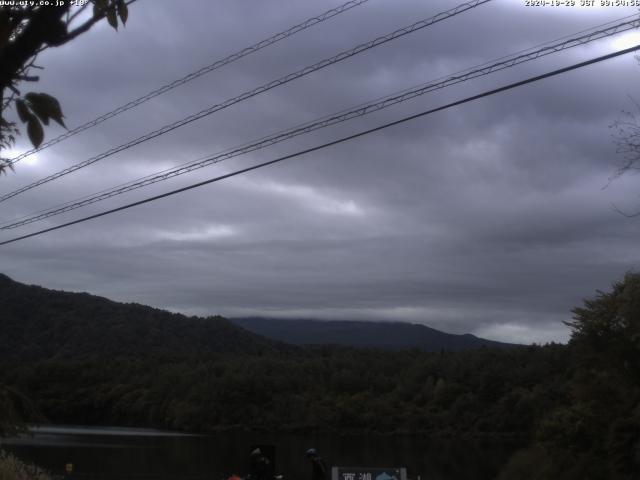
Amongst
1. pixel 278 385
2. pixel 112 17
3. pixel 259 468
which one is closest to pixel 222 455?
pixel 259 468

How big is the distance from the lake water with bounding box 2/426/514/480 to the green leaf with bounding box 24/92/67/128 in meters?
30.6

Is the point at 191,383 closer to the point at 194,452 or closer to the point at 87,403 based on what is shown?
the point at 87,403

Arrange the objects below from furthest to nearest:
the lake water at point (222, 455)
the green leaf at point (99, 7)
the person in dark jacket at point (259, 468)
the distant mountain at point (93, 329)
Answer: the distant mountain at point (93, 329)
the lake water at point (222, 455)
the person in dark jacket at point (259, 468)
the green leaf at point (99, 7)

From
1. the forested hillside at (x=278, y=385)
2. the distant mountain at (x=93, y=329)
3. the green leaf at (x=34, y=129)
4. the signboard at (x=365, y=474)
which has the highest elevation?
the distant mountain at (x=93, y=329)

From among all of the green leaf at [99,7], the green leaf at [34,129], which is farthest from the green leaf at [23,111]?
the green leaf at [99,7]

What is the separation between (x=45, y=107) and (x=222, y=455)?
2096 inches

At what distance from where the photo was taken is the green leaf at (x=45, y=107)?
11.4ft

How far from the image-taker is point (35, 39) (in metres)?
3.62

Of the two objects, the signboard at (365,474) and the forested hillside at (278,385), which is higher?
the forested hillside at (278,385)

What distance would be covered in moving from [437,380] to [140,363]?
3889 cm

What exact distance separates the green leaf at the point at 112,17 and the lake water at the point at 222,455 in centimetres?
3057

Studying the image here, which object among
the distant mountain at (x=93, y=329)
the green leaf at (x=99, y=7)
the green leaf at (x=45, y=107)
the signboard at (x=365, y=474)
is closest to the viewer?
the green leaf at (x=45, y=107)

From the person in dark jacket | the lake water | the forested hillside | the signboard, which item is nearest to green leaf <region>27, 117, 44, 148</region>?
the signboard

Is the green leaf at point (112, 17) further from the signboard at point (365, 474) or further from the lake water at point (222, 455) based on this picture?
the lake water at point (222, 455)
